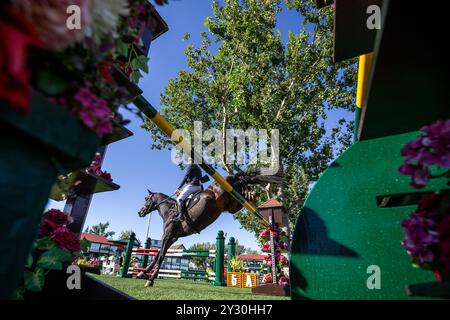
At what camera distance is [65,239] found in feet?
4.05

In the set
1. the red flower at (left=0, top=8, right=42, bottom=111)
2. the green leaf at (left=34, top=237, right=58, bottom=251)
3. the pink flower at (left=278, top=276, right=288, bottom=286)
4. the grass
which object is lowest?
the grass

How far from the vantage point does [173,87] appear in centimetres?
1630

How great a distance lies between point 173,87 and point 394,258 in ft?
54.2

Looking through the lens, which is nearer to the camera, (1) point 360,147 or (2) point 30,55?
(2) point 30,55

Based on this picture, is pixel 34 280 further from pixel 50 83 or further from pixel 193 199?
pixel 193 199

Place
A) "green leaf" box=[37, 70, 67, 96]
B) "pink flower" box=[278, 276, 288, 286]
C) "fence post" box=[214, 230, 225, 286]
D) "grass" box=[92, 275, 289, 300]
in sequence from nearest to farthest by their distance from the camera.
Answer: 1. "green leaf" box=[37, 70, 67, 96]
2. "grass" box=[92, 275, 289, 300]
3. "pink flower" box=[278, 276, 288, 286]
4. "fence post" box=[214, 230, 225, 286]

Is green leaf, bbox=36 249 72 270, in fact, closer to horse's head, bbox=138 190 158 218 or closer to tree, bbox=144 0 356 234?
horse's head, bbox=138 190 158 218

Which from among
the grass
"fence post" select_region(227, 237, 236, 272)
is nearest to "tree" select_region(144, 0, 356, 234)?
"fence post" select_region(227, 237, 236, 272)

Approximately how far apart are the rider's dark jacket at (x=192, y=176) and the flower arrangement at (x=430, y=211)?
6393 millimetres

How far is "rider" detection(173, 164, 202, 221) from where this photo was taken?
21.6 ft

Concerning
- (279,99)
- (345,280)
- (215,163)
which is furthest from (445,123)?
(215,163)

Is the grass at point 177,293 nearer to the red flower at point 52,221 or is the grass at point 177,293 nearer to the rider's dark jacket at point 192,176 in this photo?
the red flower at point 52,221

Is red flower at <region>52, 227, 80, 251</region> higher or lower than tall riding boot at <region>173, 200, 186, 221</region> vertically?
lower

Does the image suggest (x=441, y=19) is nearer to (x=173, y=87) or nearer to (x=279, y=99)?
(x=279, y=99)
